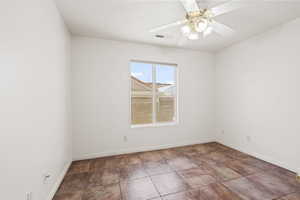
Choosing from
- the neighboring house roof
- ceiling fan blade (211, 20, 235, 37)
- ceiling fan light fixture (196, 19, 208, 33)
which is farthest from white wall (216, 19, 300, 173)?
ceiling fan light fixture (196, 19, 208, 33)

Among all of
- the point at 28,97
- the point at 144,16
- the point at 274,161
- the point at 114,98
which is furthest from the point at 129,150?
the point at 274,161

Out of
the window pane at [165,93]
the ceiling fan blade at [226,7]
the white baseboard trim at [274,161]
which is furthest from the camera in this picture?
the window pane at [165,93]

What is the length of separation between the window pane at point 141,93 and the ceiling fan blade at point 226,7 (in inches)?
74.4

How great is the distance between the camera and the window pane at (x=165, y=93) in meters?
3.47

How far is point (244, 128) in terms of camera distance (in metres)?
3.00

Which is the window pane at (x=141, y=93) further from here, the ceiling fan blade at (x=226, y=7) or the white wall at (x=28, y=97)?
the ceiling fan blade at (x=226, y=7)

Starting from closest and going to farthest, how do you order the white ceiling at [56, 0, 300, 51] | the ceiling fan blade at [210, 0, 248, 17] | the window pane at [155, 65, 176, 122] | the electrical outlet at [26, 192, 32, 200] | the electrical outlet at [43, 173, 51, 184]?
the electrical outlet at [26, 192, 32, 200], the electrical outlet at [43, 173, 51, 184], the ceiling fan blade at [210, 0, 248, 17], the white ceiling at [56, 0, 300, 51], the window pane at [155, 65, 176, 122]

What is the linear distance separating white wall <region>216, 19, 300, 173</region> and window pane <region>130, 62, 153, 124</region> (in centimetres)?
205

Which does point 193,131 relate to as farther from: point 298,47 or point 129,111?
point 298,47

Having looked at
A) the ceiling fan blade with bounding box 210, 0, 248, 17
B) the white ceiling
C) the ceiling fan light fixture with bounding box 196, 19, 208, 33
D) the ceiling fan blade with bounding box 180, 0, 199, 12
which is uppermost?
the white ceiling

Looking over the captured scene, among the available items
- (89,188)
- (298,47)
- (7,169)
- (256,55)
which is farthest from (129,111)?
(298,47)

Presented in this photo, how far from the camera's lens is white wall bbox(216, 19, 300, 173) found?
2203mm

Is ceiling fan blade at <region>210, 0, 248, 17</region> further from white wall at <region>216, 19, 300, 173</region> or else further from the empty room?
white wall at <region>216, 19, 300, 173</region>

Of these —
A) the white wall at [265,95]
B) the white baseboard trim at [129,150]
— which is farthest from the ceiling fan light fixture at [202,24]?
the white baseboard trim at [129,150]
